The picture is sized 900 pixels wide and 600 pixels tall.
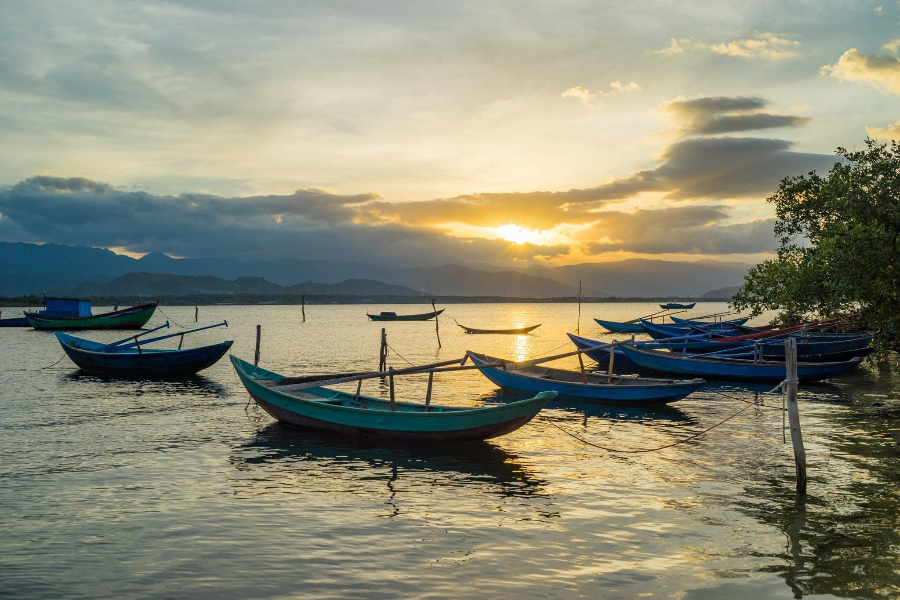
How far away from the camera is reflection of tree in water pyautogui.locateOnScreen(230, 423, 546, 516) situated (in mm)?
15076

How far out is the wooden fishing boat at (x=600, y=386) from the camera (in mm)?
23984

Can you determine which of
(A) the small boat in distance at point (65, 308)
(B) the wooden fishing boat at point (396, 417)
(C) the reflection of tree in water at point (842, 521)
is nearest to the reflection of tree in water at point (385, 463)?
(B) the wooden fishing boat at point (396, 417)

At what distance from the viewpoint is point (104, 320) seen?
73.9 metres

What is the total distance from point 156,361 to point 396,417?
2052 centimetres

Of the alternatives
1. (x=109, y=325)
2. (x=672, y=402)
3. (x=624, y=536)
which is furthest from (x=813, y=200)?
(x=109, y=325)

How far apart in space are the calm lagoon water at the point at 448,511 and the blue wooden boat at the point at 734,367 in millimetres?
7263

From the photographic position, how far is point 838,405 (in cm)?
2591

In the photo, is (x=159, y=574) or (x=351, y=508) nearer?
(x=159, y=574)

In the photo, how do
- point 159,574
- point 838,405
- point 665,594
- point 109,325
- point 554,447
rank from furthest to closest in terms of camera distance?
point 109,325 → point 838,405 → point 554,447 → point 159,574 → point 665,594

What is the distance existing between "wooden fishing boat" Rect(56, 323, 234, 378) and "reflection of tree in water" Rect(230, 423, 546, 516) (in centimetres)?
1474

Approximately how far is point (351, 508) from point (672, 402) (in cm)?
1722

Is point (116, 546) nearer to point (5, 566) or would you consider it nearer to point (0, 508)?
point (5, 566)

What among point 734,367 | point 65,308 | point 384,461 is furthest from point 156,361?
point 65,308

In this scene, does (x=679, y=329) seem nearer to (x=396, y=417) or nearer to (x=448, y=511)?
(x=396, y=417)
